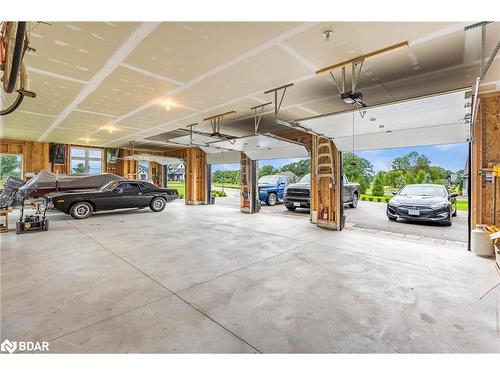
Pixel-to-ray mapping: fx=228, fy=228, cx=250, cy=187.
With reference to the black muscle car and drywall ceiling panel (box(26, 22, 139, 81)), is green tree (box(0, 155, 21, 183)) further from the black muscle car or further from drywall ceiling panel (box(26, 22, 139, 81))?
drywall ceiling panel (box(26, 22, 139, 81))

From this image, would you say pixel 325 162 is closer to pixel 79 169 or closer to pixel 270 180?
pixel 270 180

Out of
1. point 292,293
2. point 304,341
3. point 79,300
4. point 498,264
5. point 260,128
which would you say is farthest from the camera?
point 260,128

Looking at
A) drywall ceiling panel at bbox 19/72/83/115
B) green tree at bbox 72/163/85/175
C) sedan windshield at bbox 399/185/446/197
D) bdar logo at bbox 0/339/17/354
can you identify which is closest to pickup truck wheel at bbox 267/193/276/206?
sedan windshield at bbox 399/185/446/197

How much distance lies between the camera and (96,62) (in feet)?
10.7

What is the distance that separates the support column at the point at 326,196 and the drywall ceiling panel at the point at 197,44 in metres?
4.25

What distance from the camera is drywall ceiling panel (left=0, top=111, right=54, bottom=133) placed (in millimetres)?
6051

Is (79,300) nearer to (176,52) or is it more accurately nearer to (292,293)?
(292,293)

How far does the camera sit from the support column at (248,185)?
8984 mm

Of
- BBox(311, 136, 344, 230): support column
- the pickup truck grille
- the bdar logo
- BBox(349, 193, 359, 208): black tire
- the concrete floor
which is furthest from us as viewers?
BBox(349, 193, 359, 208): black tire

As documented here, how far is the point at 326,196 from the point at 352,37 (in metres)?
4.53

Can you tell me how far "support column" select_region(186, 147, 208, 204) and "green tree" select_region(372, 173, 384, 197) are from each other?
10.6m

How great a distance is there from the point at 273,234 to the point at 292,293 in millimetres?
2850

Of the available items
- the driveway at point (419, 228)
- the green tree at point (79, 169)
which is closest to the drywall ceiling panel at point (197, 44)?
the driveway at point (419, 228)
